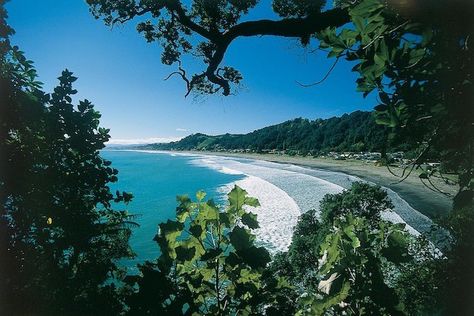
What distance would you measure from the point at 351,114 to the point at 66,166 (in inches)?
7486

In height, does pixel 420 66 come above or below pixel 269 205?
above

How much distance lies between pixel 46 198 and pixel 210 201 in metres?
3.04

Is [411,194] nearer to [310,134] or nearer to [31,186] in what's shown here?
[31,186]

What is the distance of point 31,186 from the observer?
13.3 feet

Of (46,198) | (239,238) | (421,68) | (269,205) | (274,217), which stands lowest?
(274,217)

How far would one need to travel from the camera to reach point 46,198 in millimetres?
3998

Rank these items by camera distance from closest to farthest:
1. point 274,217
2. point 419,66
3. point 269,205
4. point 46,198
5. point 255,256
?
point 255,256 → point 419,66 → point 46,198 → point 274,217 → point 269,205

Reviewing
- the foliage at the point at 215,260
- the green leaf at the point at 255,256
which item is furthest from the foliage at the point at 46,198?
the green leaf at the point at 255,256

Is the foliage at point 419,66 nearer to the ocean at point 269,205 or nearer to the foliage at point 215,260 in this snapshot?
the foliage at point 215,260

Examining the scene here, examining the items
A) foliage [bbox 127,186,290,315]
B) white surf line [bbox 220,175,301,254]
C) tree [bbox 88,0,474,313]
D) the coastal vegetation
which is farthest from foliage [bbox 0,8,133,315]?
white surf line [bbox 220,175,301,254]

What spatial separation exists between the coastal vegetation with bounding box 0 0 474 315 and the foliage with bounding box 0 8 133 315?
14 millimetres

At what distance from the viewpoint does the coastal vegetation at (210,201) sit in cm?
195

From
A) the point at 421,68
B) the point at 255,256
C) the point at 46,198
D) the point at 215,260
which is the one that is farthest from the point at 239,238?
the point at 46,198

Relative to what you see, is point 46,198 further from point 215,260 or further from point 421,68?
point 421,68
